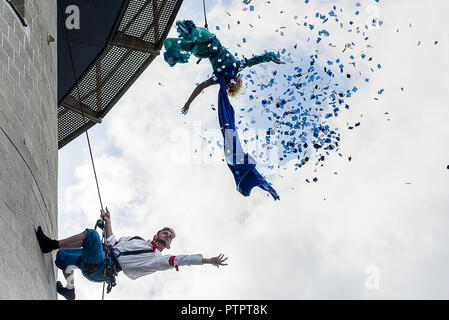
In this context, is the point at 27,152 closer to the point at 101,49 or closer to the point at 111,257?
the point at 111,257

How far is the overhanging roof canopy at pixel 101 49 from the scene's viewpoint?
14305 mm

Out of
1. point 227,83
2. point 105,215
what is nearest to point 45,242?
point 105,215

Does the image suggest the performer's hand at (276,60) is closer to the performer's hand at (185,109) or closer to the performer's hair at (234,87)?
the performer's hair at (234,87)

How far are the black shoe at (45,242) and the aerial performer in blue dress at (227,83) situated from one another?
279 centimetres

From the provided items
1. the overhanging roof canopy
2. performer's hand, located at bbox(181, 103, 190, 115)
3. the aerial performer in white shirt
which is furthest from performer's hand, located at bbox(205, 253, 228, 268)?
the overhanging roof canopy

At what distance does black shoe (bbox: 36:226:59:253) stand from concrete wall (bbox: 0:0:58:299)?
9 centimetres

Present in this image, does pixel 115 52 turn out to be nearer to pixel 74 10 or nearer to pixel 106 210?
pixel 74 10

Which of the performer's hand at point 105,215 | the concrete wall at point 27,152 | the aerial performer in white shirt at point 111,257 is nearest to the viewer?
the concrete wall at point 27,152

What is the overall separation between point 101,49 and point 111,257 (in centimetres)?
560

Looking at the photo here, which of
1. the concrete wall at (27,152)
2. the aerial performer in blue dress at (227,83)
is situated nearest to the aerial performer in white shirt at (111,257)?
the concrete wall at (27,152)

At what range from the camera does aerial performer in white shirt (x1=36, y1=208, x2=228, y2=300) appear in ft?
31.8

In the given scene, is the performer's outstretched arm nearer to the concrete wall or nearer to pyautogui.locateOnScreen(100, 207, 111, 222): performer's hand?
the concrete wall
